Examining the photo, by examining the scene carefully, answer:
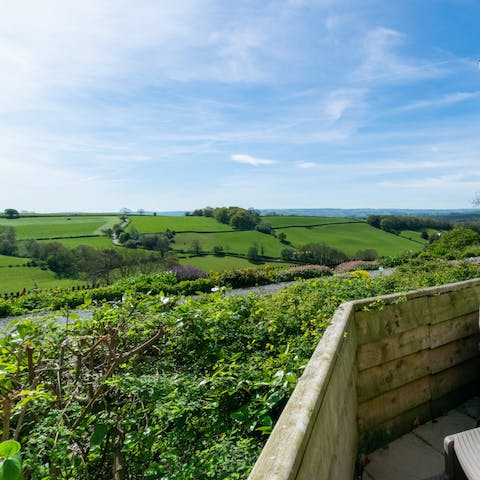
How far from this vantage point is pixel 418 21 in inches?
229

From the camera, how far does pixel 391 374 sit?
115 inches

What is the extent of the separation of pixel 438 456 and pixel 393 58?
8189 millimetres

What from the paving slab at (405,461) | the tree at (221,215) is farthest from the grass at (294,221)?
the paving slab at (405,461)

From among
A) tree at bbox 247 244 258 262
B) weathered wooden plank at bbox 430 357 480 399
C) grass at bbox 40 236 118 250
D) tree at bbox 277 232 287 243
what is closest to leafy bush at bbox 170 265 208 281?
weathered wooden plank at bbox 430 357 480 399

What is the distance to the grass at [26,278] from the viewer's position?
93.1ft

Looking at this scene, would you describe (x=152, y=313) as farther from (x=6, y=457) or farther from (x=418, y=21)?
(x=418, y=21)

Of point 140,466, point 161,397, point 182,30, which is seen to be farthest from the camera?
point 182,30

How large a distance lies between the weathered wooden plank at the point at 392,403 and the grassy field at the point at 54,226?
2029 inches

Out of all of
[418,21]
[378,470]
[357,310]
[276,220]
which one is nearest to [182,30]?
[418,21]

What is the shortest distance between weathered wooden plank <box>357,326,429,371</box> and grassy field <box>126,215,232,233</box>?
48.0 meters

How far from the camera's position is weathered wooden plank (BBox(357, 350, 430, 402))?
2.77 metres

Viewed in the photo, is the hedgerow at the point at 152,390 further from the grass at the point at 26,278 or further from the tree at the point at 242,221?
the tree at the point at 242,221

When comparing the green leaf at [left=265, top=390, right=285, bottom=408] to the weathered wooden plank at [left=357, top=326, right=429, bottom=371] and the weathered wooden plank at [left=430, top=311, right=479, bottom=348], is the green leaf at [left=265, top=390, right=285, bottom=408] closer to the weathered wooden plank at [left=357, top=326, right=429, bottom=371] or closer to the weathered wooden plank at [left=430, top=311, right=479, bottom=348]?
the weathered wooden plank at [left=357, top=326, right=429, bottom=371]

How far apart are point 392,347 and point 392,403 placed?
1.65 ft
